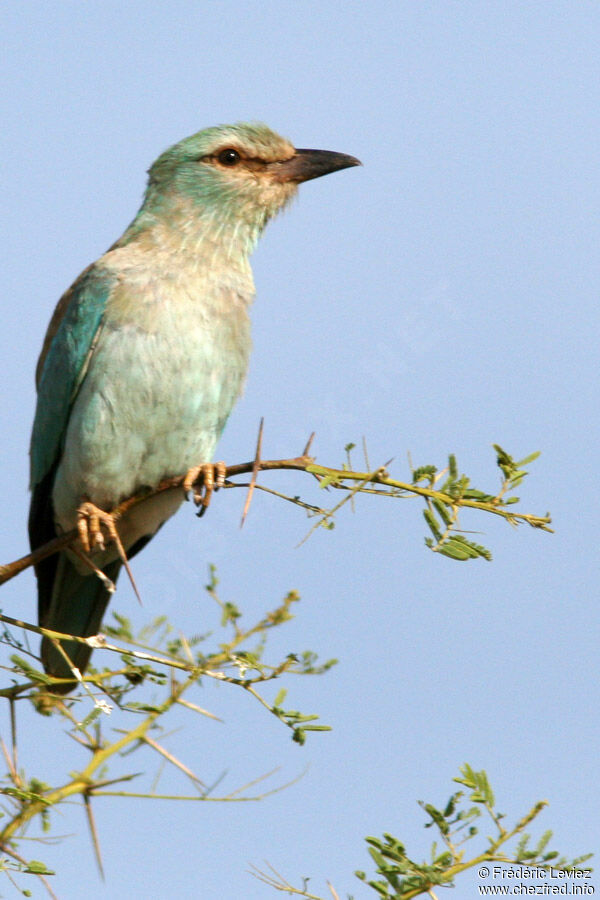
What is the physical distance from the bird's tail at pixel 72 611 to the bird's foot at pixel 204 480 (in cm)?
95

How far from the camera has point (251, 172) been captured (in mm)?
6031

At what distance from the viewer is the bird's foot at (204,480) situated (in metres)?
4.89

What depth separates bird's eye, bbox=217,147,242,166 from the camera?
5961 millimetres

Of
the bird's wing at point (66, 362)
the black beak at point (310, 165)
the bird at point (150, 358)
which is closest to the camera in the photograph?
the bird at point (150, 358)

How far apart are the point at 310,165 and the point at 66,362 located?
1.81 meters

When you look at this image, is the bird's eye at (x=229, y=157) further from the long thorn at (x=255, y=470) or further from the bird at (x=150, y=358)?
the long thorn at (x=255, y=470)

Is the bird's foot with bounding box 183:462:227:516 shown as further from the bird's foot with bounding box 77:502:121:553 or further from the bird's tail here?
the bird's tail

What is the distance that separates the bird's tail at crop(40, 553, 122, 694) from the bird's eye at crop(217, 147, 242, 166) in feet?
7.14

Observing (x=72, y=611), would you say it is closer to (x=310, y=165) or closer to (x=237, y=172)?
(x=237, y=172)

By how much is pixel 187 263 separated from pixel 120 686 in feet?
7.85

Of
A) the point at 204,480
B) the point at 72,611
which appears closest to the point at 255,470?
the point at 204,480

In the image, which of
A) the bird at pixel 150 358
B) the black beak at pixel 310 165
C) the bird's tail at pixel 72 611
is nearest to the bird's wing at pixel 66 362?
the bird at pixel 150 358

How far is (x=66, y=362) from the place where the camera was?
528 centimetres

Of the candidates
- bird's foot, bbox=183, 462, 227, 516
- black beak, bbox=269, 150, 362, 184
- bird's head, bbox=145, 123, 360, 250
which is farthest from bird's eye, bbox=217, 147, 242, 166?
bird's foot, bbox=183, 462, 227, 516
